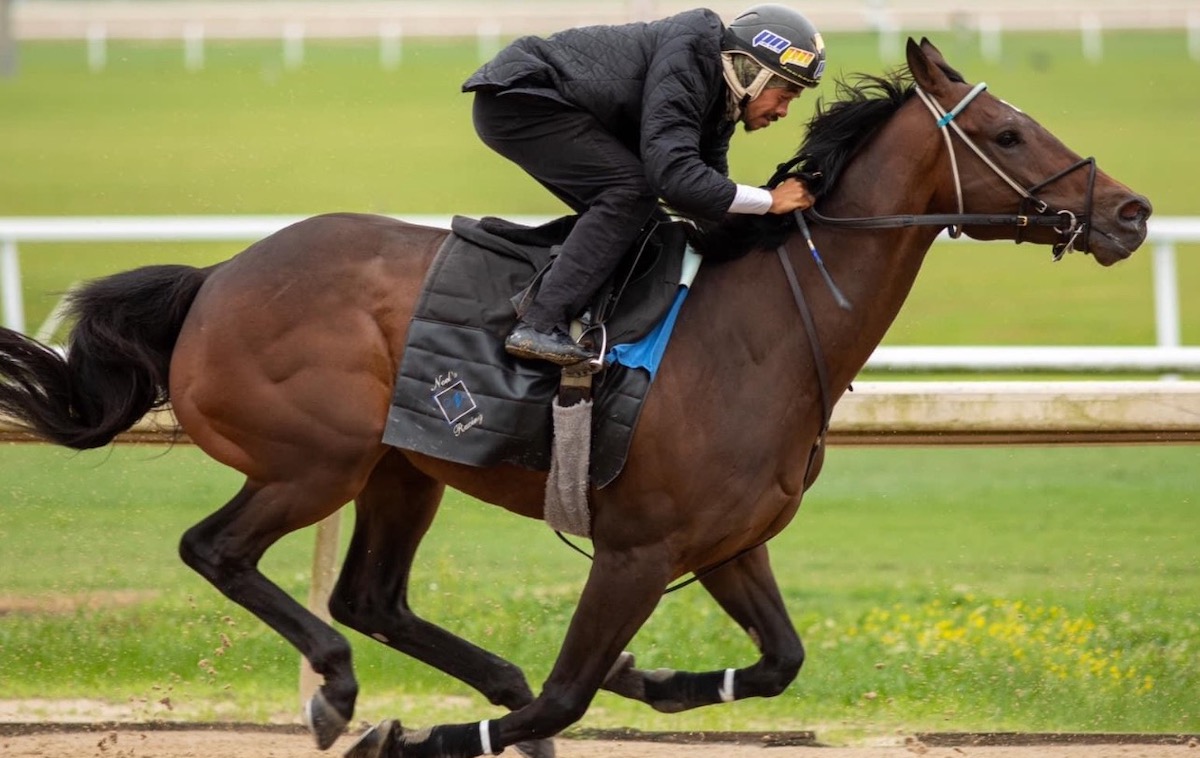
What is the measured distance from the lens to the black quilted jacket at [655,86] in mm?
4109

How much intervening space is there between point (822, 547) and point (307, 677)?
8.63ft

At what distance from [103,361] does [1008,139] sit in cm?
246

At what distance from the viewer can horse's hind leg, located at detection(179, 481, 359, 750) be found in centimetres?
441

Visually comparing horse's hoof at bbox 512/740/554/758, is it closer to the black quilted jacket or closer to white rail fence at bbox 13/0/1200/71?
the black quilted jacket

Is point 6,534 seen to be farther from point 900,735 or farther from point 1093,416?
point 1093,416

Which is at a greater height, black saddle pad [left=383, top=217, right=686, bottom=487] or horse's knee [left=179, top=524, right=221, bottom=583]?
black saddle pad [left=383, top=217, right=686, bottom=487]

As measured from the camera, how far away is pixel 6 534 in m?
6.07

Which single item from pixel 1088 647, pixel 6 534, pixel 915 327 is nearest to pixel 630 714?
pixel 1088 647

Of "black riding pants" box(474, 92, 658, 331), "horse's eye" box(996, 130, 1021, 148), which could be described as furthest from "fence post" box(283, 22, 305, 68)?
"horse's eye" box(996, 130, 1021, 148)

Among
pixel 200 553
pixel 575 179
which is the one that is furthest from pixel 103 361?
pixel 575 179

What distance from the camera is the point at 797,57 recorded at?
4.21 metres

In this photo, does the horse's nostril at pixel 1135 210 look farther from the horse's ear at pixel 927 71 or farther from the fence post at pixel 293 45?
the fence post at pixel 293 45

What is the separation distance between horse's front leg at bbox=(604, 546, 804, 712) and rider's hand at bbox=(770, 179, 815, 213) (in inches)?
37.9

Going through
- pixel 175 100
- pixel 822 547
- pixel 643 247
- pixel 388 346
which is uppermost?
pixel 643 247
